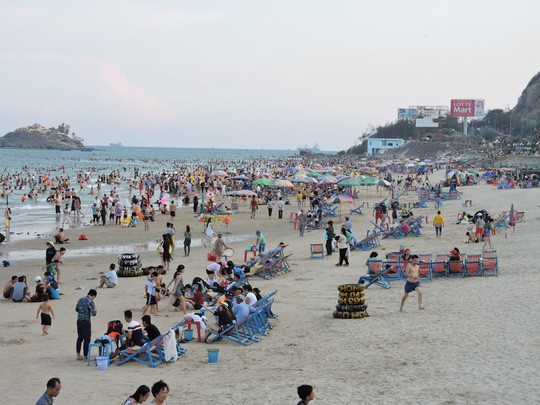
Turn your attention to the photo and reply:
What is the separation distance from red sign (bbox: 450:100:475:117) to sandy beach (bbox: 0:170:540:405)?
11406 cm

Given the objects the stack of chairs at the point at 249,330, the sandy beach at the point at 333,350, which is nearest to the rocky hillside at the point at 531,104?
the sandy beach at the point at 333,350

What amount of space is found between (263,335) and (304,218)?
1585 centimetres

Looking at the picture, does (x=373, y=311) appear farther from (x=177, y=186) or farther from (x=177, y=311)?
(x=177, y=186)

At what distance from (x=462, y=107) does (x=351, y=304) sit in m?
122

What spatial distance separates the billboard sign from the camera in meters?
128

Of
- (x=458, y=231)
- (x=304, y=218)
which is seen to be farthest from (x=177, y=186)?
(x=458, y=231)

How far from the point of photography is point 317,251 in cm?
2103

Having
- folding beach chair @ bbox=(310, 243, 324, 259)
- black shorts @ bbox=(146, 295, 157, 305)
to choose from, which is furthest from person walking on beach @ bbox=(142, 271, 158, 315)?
folding beach chair @ bbox=(310, 243, 324, 259)

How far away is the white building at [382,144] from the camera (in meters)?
137

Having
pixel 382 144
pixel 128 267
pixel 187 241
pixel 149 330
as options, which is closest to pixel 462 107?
pixel 382 144

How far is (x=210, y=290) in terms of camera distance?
1538 cm

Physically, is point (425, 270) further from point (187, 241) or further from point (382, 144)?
point (382, 144)

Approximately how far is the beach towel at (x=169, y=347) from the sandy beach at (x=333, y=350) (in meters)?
0.15

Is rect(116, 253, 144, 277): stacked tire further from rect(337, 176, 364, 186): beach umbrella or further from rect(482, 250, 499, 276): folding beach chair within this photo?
rect(337, 176, 364, 186): beach umbrella
